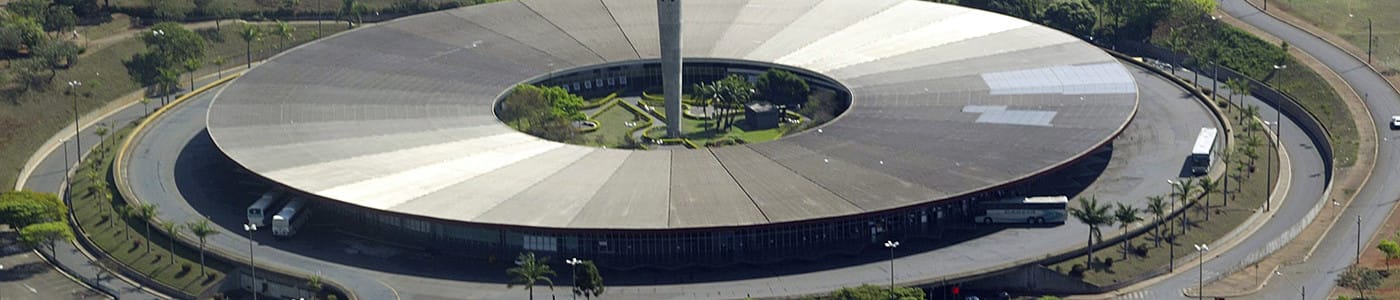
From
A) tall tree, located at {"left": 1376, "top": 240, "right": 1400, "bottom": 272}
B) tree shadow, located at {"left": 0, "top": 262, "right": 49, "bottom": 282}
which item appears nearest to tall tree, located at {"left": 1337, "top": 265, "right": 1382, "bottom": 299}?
tall tree, located at {"left": 1376, "top": 240, "right": 1400, "bottom": 272}

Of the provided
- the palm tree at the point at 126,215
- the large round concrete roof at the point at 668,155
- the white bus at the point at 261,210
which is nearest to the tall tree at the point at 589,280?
the large round concrete roof at the point at 668,155

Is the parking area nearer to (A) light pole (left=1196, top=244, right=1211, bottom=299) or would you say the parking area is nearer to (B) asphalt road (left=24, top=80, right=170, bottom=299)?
(B) asphalt road (left=24, top=80, right=170, bottom=299)

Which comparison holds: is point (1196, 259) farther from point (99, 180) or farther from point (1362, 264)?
point (99, 180)

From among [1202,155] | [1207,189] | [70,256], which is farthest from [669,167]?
[70,256]

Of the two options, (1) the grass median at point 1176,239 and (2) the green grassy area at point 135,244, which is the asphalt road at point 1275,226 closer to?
(1) the grass median at point 1176,239

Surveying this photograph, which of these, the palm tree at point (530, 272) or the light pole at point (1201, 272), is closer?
the palm tree at point (530, 272)

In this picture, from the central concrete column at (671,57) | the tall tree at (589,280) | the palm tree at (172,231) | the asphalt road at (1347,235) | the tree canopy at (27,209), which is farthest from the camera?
the central concrete column at (671,57)

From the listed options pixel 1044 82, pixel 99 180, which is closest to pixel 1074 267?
pixel 1044 82
